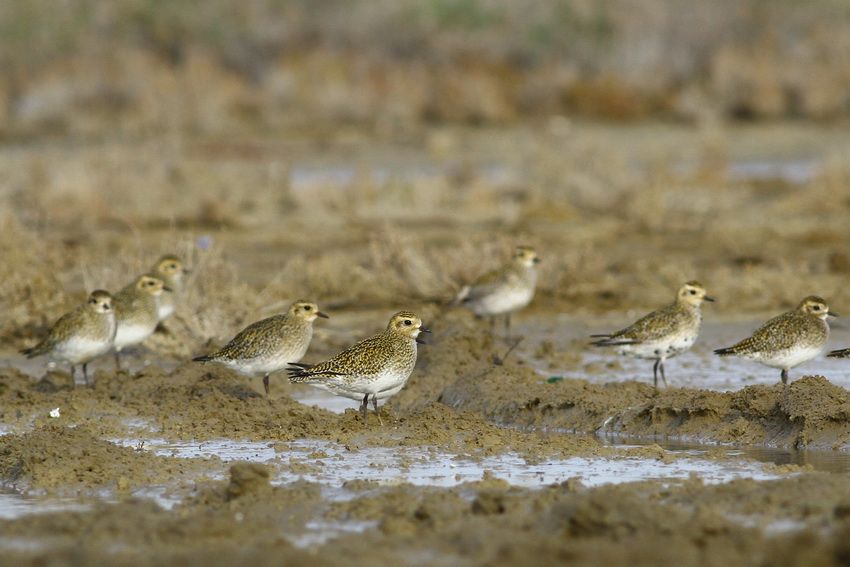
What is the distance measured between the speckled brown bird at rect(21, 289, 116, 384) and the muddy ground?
1.09 ft

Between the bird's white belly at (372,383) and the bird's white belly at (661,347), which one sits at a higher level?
the bird's white belly at (372,383)

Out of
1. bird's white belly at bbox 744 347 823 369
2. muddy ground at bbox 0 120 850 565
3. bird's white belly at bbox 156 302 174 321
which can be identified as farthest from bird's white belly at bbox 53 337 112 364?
bird's white belly at bbox 744 347 823 369

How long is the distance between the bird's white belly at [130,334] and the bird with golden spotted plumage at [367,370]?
3.18 m

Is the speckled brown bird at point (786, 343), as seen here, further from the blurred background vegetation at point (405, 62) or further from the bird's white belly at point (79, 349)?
the blurred background vegetation at point (405, 62)

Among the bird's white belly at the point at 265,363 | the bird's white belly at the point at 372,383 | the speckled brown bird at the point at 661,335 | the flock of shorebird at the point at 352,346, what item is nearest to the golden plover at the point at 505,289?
the flock of shorebird at the point at 352,346

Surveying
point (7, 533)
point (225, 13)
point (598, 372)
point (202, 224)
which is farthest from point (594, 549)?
point (225, 13)

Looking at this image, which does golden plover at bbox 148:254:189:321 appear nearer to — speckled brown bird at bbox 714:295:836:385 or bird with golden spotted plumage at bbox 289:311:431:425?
bird with golden spotted plumage at bbox 289:311:431:425

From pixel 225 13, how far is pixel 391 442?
4260 cm

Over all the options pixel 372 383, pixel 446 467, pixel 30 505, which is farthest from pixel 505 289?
pixel 30 505

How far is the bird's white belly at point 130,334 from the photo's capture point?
47.3ft

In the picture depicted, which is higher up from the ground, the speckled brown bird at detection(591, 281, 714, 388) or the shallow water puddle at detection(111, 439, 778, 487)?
the speckled brown bird at detection(591, 281, 714, 388)

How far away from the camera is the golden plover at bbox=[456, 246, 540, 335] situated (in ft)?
53.6

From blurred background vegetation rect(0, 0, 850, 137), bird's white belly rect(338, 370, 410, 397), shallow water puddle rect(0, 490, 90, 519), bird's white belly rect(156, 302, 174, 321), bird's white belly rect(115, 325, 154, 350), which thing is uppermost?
blurred background vegetation rect(0, 0, 850, 137)

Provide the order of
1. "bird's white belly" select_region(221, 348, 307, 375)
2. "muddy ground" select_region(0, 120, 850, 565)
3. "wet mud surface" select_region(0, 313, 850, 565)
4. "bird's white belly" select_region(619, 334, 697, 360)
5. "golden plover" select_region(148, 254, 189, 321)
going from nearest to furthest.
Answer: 1. "wet mud surface" select_region(0, 313, 850, 565)
2. "muddy ground" select_region(0, 120, 850, 565)
3. "bird's white belly" select_region(221, 348, 307, 375)
4. "bird's white belly" select_region(619, 334, 697, 360)
5. "golden plover" select_region(148, 254, 189, 321)
